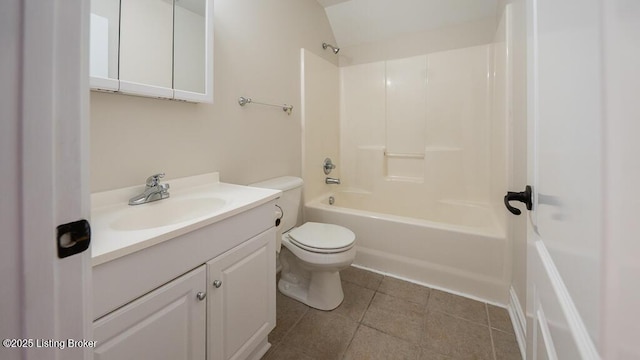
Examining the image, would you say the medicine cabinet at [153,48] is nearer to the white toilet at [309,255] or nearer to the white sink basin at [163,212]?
the white sink basin at [163,212]

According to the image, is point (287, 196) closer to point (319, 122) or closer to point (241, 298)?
point (241, 298)

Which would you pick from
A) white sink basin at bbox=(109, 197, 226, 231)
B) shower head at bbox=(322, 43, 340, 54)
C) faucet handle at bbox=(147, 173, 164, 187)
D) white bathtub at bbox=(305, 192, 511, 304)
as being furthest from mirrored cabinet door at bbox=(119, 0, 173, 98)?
shower head at bbox=(322, 43, 340, 54)

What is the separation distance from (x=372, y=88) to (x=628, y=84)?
2.55m

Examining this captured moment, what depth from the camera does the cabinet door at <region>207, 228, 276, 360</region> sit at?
92 centimetres

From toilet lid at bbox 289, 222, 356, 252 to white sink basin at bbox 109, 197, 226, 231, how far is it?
60 centimetres

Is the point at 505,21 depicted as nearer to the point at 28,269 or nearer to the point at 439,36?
the point at 439,36

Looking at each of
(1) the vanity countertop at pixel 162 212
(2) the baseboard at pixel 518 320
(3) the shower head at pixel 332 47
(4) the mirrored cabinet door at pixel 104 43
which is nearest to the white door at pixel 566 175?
(2) the baseboard at pixel 518 320

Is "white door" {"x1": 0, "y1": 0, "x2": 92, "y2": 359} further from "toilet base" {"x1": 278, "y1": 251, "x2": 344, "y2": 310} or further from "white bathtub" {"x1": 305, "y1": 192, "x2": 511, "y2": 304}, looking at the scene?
"white bathtub" {"x1": 305, "y1": 192, "x2": 511, "y2": 304}

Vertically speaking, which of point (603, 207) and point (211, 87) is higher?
point (211, 87)

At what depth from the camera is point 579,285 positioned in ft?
1.21

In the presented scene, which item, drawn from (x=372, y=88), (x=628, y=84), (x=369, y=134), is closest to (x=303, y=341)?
(x=628, y=84)

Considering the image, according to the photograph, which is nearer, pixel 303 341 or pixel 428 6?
pixel 303 341

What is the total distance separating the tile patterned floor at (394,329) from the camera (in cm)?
125

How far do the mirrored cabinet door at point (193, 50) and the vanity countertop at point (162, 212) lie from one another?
0.45m
